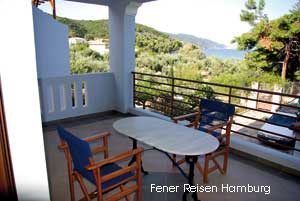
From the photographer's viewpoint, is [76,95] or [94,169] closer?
[94,169]

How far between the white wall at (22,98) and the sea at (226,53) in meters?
15.3

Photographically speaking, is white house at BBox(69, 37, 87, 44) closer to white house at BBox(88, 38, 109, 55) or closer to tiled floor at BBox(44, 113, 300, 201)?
white house at BBox(88, 38, 109, 55)

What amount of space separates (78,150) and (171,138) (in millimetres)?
880

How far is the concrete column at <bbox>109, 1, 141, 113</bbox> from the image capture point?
4692 mm

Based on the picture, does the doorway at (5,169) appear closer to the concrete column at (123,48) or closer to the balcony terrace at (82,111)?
the balcony terrace at (82,111)

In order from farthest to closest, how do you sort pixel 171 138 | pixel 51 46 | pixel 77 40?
1. pixel 77 40
2. pixel 51 46
3. pixel 171 138

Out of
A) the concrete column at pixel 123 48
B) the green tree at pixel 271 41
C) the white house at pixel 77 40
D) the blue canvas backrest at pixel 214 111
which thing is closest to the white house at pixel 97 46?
the white house at pixel 77 40

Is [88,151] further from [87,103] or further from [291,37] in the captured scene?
[291,37]

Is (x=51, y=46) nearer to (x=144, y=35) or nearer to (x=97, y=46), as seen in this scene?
(x=97, y=46)

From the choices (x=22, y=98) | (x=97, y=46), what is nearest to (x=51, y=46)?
(x=22, y=98)

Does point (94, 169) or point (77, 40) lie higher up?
point (77, 40)

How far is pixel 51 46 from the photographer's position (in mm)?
5465

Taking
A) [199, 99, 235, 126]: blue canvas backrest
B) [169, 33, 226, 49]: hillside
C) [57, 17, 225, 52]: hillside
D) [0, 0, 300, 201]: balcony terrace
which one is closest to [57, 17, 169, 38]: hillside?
[57, 17, 225, 52]: hillside

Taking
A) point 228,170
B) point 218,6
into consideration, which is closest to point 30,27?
point 228,170
